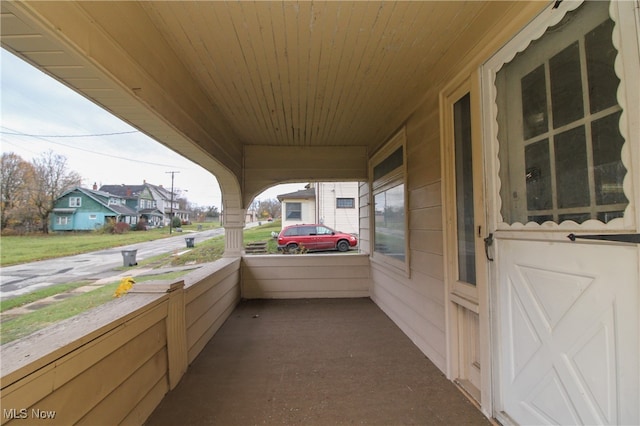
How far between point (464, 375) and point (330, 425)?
1.11 m

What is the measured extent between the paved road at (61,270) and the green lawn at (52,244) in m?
0.05

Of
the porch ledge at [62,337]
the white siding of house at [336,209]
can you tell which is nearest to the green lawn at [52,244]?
the porch ledge at [62,337]

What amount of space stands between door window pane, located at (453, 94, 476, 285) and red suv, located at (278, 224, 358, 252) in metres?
6.20

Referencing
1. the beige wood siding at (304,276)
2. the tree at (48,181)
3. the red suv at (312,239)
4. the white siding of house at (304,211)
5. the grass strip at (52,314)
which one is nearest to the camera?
the grass strip at (52,314)

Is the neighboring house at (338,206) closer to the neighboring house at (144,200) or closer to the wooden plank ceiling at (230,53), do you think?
the neighboring house at (144,200)

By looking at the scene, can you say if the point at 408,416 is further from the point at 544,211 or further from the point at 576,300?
the point at 544,211

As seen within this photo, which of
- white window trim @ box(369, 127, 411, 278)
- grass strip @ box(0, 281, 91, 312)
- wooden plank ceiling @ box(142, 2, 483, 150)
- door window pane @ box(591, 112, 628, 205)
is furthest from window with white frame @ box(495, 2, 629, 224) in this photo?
grass strip @ box(0, 281, 91, 312)

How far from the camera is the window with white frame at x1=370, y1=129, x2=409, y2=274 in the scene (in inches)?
116

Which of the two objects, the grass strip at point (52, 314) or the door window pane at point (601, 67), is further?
the grass strip at point (52, 314)

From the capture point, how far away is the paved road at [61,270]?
158cm

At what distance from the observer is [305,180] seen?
14.6 feet

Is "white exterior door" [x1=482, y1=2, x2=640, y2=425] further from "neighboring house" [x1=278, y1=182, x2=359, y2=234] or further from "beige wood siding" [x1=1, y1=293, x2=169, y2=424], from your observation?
"neighboring house" [x1=278, y1=182, x2=359, y2=234]

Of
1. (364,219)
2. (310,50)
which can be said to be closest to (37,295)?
(310,50)

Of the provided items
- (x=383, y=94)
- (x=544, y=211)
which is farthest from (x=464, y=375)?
(x=383, y=94)
